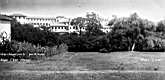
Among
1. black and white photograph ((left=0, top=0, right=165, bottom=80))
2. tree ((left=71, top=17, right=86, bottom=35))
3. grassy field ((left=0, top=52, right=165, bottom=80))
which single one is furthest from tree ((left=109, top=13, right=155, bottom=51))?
grassy field ((left=0, top=52, right=165, bottom=80))

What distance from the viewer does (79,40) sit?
480 inches

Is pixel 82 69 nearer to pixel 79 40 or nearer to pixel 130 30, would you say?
Result: pixel 79 40

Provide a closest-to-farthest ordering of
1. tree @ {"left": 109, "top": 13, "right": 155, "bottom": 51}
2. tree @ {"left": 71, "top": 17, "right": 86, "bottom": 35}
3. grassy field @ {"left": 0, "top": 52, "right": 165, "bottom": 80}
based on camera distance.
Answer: grassy field @ {"left": 0, "top": 52, "right": 165, "bottom": 80} → tree @ {"left": 71, "top": 17, "right": 86, "bottom": 35} → tree @ {"left": 109, "top": 13, "right": 155, "bottom": 51}

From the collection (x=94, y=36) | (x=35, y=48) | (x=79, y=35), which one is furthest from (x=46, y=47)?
(x=94, y=36)

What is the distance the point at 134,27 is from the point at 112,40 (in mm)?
1464

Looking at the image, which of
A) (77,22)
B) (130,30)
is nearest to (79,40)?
(77,22)

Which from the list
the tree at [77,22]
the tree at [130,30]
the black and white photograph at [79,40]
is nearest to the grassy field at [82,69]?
the black and white photograph at [79,40]

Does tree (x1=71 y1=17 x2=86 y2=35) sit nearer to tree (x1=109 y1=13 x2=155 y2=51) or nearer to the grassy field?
the grassy field

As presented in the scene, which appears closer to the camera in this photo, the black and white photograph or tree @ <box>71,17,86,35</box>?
the black and white photograph

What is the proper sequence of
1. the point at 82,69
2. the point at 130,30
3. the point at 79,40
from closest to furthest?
the point at 82,69 → the point at 79,40 → the point at 130,30

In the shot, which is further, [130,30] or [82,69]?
[130,30]

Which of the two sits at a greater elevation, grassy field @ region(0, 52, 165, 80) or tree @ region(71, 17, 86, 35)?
tree @ region(71, 17, 86, 35)

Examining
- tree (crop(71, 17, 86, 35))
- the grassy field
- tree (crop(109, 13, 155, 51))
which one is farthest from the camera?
tree (crop(109, 13, 155, 51))

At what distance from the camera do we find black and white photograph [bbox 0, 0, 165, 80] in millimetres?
4984
